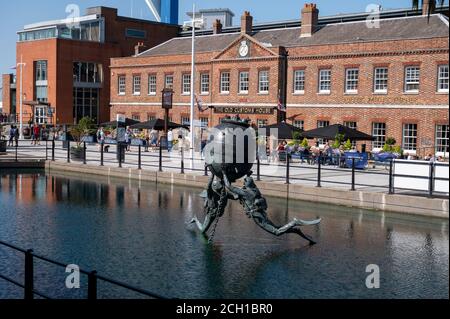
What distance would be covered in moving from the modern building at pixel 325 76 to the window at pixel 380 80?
57 millimetres

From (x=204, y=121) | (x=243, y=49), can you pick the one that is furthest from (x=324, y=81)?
(x=204, y=121)

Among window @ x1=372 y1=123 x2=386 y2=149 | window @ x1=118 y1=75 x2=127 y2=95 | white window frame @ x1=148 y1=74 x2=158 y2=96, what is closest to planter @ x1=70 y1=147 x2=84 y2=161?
window @ x1=372 y1=123 x2=386 y2=149

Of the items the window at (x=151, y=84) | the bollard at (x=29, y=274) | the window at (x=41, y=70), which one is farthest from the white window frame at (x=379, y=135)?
the window at (x=41, y=70)

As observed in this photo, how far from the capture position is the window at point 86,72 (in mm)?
61750

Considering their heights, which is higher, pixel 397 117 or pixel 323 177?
pixel 397 117

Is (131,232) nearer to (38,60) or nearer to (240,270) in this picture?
(240,270)

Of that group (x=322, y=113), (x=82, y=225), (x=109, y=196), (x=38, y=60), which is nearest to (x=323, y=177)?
(x=109, y=196)

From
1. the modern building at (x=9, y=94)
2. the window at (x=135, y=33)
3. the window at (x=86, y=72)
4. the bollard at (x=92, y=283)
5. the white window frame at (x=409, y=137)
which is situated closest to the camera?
the bollard at (x=92, y=283)

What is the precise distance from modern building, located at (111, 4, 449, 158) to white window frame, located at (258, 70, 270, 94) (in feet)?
0.22

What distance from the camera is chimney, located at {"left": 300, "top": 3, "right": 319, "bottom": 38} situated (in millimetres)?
43531

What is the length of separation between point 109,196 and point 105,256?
9.30 meters

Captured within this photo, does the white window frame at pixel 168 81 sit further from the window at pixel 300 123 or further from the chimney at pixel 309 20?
the window at pixel 300 123

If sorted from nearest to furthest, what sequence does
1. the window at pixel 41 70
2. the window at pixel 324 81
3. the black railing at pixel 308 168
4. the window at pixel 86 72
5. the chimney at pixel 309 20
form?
the black railing at pixel 308 168 → the window at pixel 324 81 → the chimney at pixel 309 20 → the window at pixel 41 70 → the window at pixel 86 72
